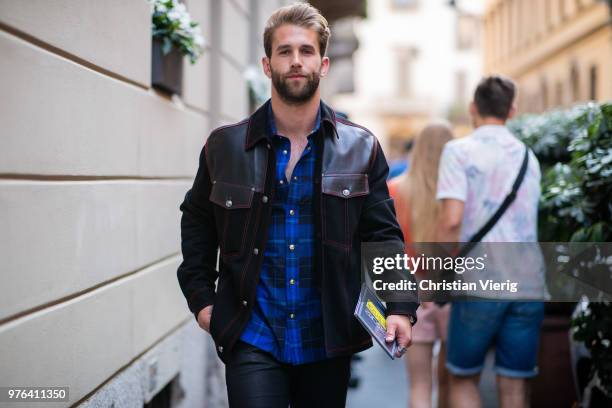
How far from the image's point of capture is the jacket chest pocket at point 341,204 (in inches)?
122

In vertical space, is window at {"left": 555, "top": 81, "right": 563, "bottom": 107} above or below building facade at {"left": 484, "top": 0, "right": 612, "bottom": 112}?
below

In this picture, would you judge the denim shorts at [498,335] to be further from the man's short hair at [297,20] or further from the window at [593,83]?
the window at [593,83]

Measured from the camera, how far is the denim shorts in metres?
4.53

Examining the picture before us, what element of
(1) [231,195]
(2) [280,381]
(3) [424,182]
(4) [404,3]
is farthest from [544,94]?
(2) [280,381]

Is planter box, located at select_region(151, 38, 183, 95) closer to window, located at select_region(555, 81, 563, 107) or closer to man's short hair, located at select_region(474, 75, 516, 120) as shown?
man's short hair, located at select_region(474, 75, 516, 120)

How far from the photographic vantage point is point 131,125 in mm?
4066

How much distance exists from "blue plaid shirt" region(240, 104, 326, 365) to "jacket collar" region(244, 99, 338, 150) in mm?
178

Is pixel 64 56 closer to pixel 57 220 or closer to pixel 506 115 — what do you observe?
pixel 57 220

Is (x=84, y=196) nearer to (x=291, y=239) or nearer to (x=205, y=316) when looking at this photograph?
(x=205, y=316)

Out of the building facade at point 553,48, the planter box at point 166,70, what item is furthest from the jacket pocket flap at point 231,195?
the building facade at point 553,48

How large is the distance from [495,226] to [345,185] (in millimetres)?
1663

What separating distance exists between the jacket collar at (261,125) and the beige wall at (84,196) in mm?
694

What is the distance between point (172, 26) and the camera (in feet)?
15.2

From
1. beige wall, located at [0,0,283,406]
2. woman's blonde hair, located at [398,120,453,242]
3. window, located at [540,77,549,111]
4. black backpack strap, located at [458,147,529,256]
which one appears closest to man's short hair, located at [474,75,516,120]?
black backpack strap, located at [458,147,529,256]
